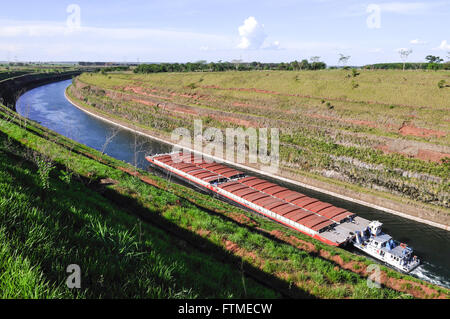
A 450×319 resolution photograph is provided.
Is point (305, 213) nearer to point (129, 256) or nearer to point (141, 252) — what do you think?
point (141, 252)

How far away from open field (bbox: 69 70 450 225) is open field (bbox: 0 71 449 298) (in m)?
27.2

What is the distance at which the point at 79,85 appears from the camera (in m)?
143

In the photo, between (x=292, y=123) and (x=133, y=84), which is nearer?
(x=292, y=123)

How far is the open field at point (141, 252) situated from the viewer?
21.3 ft

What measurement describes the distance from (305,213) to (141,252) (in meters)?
32.9

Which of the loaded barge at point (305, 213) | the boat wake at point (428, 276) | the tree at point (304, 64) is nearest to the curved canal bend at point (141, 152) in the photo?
the boat wake at point (428, 276)

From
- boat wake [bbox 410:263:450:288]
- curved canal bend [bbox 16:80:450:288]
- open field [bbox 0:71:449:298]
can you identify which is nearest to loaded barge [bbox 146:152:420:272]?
boat wake [bbox 410:263:450:288]

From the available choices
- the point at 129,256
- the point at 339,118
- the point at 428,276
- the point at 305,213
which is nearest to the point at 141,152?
the point at 305,213

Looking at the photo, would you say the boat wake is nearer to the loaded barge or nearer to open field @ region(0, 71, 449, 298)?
the loaded barge

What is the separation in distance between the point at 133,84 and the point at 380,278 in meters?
126

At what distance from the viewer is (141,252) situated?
9.44m
